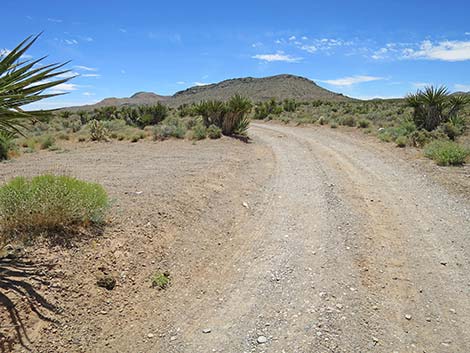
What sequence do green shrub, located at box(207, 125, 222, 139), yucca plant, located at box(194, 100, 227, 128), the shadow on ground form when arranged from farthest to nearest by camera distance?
yucca plant, located at box(194, 100, 227, 128), green shrub, located at box(207, 125, 222, 139), the shadow on ground

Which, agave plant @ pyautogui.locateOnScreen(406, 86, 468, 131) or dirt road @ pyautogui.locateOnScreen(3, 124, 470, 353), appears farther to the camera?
agave plant @ pyautogui.locateOnScreen(406, 86, 468, 131)

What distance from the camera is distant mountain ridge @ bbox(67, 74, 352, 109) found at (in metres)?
87.0

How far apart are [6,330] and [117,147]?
41.7ft

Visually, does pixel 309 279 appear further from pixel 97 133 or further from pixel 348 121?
pixel 348 121

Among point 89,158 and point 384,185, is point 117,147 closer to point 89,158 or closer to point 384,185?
point 89,158

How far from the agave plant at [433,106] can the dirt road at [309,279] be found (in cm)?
1207

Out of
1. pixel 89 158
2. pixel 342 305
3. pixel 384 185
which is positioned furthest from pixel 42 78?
pixel 89 158

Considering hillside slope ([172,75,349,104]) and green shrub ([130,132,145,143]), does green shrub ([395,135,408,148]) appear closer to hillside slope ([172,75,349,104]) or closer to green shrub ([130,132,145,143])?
green shrub ([130,132,145,143])

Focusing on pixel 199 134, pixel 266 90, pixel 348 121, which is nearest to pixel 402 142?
pixel 199 134

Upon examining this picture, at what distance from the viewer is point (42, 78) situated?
4078 millimetres

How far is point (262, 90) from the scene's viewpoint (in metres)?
92.4

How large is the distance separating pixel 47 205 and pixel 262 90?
90.4 meters

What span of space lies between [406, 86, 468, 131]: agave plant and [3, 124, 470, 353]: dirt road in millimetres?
12067

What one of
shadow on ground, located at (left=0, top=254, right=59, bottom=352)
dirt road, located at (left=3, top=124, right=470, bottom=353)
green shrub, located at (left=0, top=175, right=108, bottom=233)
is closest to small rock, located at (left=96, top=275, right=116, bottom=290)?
dirt road, located at (left=3, top=124, right=470, bottom=353)
